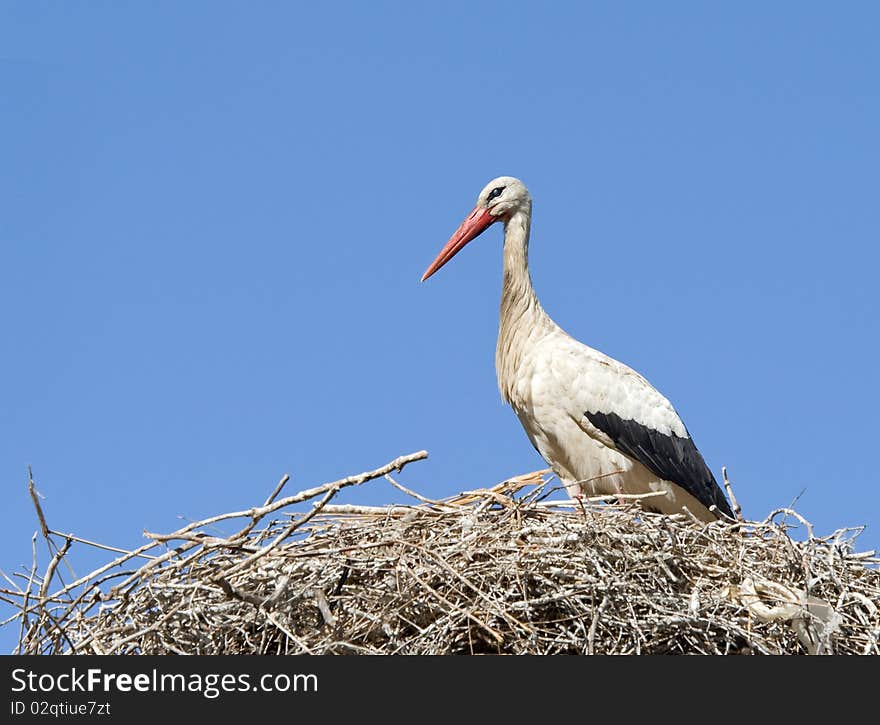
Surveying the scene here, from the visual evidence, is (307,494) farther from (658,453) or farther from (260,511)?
(658,453)

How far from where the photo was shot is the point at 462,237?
7133mm

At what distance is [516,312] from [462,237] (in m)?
0.61

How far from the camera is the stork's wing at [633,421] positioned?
6266mm

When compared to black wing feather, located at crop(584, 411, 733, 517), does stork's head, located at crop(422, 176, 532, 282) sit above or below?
above

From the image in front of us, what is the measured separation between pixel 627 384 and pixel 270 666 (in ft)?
10.1

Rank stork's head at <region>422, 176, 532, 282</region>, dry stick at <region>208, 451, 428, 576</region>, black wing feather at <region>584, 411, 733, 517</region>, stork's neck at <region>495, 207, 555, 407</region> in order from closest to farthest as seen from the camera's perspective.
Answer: dry stick at <region>208, 451, 428, 576</region>
black wing feather at <region>584, 411, 733, 517</region>
stork's neck at <region>495, 207, 555, 407</region>
stork's head at <region>422, 176, 532, 282</region>

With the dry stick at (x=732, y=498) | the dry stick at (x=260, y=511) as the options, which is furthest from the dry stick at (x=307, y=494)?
the dry stick at (x=732, y=498)

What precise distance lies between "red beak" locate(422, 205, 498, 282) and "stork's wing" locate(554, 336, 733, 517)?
→ 984mm

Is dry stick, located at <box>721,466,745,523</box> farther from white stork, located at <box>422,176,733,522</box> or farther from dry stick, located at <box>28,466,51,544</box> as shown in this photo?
dry stick, located at <box>28,466,51,544</box>

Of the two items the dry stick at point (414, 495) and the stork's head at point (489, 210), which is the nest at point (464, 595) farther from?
the stork's head at point (489, 210)

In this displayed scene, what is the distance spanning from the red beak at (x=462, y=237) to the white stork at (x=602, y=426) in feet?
2.49

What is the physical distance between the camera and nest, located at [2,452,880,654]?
4242 mm

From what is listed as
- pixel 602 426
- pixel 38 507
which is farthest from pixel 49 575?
pixel 602 426

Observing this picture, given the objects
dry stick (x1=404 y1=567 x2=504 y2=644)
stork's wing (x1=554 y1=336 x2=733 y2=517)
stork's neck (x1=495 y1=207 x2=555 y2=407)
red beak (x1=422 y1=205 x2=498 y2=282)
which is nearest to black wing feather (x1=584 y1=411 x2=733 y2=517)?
stork's wing (x1=554 y1=336 x2=733 y2=517)
